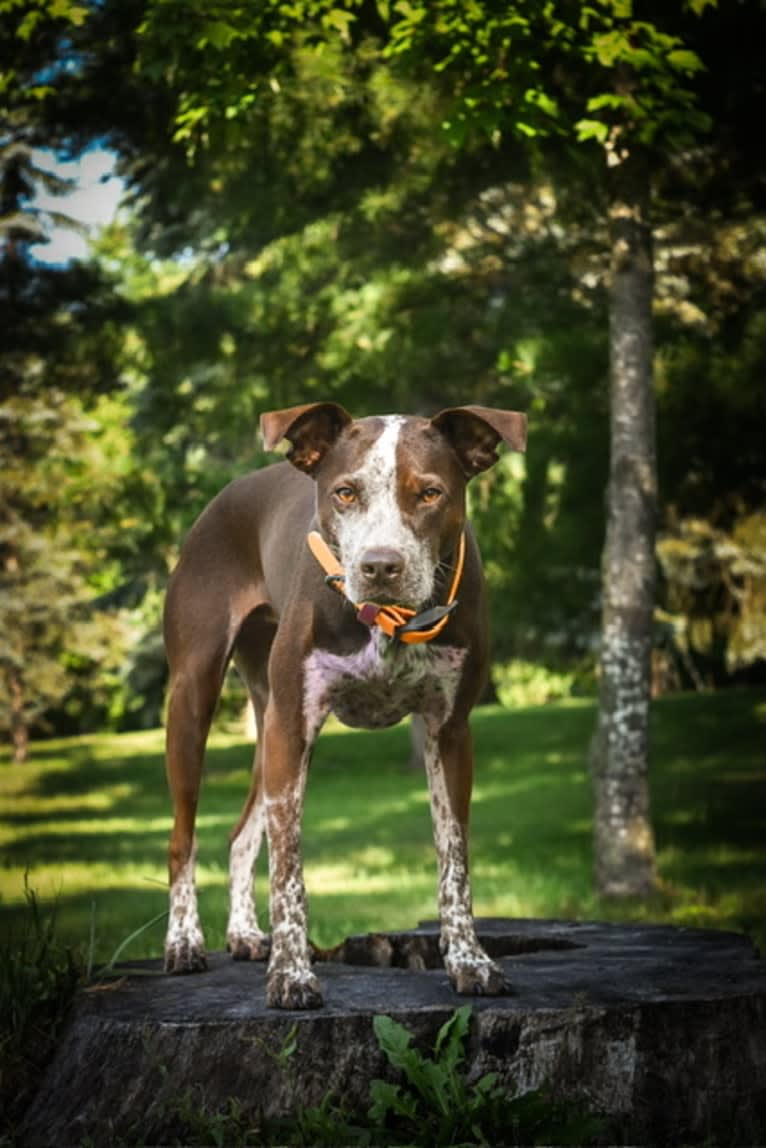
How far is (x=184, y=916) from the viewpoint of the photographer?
18.0 ft

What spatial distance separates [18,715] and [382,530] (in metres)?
25.3

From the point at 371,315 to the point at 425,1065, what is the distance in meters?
10.9

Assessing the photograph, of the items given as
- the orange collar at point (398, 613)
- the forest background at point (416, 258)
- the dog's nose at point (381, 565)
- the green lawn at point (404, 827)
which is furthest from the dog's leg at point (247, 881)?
the forest background at point (416, 258)

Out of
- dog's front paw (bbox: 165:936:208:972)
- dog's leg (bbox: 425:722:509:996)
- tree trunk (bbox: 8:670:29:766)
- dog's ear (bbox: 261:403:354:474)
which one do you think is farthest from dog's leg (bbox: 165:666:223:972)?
tree trunk (bbox: 8:670:29:766)

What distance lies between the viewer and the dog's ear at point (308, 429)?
457 cm

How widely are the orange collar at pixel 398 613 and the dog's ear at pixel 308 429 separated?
27cm

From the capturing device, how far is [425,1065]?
425cm

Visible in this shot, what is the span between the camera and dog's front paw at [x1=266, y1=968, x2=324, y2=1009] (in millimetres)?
4555

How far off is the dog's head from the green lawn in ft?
6.24

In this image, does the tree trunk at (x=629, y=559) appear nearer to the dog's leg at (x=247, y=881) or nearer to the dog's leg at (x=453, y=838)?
the dog's leg at (x=247, y=881)

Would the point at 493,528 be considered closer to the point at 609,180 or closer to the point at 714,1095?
the point at 609,180

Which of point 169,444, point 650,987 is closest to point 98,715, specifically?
point 169,444

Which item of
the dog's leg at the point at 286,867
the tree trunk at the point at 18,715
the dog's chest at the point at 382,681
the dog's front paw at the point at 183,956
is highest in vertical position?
the dog's chest at the point at 382,681

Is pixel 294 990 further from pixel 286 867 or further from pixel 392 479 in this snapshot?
pixel 392 479
